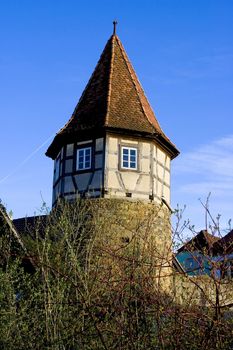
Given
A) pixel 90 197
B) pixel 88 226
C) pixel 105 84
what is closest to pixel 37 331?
pixel 88 226

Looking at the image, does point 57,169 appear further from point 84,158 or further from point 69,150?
point 84,158

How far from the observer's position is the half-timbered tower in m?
16.0

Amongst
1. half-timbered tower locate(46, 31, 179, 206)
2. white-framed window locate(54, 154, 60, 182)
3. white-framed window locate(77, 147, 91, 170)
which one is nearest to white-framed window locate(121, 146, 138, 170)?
half-timbered tower locate(46, 31, 179, 206)

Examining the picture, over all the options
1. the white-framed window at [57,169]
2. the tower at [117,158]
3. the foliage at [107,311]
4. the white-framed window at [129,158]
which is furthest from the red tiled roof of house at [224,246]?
the white-framed window at [57,169]

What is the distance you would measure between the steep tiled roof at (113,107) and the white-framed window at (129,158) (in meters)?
0.51

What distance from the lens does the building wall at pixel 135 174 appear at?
15.9 meters

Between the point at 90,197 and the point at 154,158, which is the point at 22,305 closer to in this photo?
the point at 90,197

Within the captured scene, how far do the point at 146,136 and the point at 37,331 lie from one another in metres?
9.38

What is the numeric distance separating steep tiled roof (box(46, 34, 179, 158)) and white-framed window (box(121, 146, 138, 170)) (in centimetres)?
51

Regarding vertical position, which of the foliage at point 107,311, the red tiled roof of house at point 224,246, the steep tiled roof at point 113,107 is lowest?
the foliage at point 107,311

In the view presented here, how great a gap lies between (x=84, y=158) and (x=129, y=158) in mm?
1293

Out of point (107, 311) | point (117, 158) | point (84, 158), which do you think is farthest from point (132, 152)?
point (107, 311)

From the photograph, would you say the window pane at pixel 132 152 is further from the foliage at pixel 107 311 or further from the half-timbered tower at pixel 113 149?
the foliage at pixel 107 311

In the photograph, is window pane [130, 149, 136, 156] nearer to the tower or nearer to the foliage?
the tower
